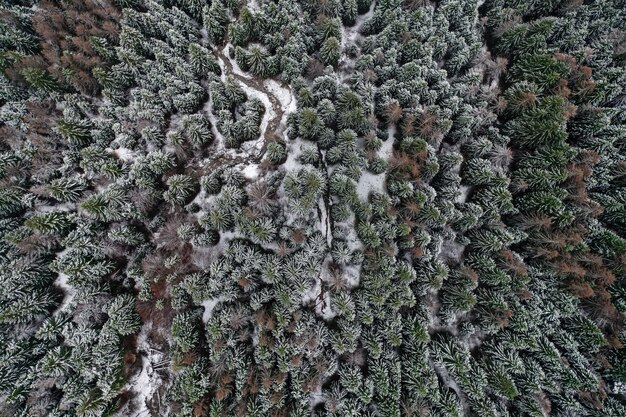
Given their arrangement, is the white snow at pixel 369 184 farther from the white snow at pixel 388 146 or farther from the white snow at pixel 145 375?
the white snow at pixel 145 375

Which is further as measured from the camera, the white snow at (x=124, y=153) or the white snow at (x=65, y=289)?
the white snow at (x=124, y=153)

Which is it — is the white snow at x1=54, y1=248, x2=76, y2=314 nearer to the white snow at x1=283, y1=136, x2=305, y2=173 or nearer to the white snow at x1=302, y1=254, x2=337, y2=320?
the white snow at x1=302, y1=254, x2=337, y2=320

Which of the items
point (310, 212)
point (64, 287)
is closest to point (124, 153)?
point (64, 287)

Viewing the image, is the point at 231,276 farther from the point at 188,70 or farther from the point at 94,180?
the point at 188,70

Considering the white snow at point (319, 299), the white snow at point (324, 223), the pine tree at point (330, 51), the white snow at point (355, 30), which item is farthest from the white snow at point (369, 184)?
the white snow at point (355, 30)

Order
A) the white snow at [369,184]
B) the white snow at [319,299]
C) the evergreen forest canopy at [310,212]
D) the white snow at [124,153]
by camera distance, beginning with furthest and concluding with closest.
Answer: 1. the white snow at [124,153]
2. the white snow at [369,184]
3. the white snow at [319,299]
4. the evergreen forest canopy at [310,212]

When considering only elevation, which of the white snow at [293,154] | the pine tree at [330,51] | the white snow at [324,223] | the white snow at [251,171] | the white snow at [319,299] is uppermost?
the pine tree at [330,51]

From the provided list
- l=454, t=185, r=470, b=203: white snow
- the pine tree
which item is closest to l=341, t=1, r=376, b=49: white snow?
the pine tree

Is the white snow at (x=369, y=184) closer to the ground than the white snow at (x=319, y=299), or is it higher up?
higher up
